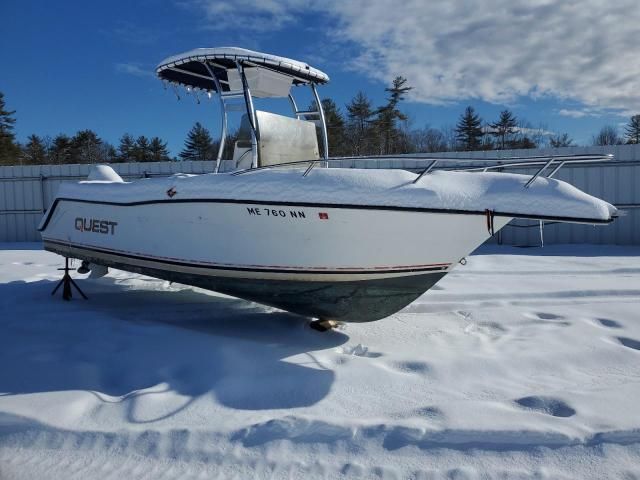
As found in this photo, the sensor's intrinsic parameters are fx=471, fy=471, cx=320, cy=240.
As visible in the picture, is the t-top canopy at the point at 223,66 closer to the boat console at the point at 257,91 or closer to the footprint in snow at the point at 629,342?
the boat console at the point at 257,91

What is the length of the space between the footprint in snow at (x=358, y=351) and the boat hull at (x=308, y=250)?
271mm

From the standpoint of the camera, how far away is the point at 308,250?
346cm

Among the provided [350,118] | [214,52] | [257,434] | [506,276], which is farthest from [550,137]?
[257,434]

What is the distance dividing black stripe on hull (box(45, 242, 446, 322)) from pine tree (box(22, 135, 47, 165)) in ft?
128

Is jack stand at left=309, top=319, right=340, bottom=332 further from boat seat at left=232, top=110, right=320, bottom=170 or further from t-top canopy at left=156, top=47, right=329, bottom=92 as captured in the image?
t-top canopy at left=156, top=47, right=329, bottom=92

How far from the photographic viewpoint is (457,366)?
305 centimetres

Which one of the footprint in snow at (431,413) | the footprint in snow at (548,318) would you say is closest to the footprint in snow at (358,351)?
Result: the footprint in snow at (431,413)

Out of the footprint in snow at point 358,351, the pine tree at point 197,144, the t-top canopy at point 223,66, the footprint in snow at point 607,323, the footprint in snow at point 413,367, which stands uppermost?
the pine tree at point 197,144

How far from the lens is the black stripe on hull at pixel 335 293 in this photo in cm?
348

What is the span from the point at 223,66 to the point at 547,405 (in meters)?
3.92

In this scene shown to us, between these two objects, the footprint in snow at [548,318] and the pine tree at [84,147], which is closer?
the footprint in snow at [548,318]

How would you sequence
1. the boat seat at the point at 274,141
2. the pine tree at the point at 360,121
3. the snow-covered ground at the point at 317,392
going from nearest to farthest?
the snow-covered ground at the point at 317,392, the boat seat at the point at 274,141, the pine tree at the point at 360,121

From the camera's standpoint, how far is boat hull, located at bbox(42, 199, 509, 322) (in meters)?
3.27

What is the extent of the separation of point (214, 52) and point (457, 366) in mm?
3322
